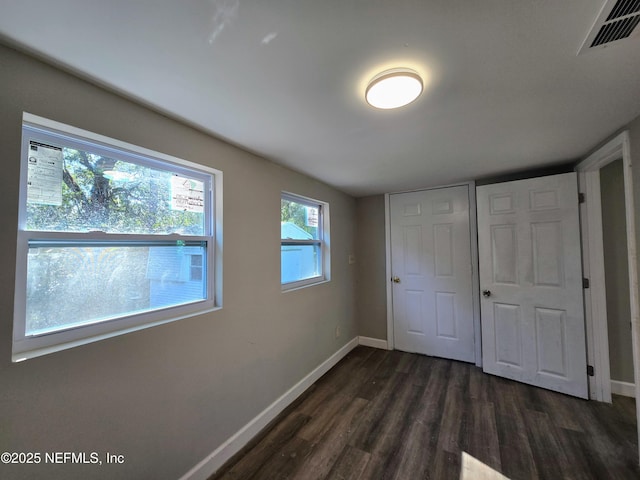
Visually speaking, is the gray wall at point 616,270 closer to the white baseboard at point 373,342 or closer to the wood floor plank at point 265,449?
the white baseboard at point 373,342

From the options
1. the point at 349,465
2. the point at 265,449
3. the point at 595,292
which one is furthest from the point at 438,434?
the point at 595,292

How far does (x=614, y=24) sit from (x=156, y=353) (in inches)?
94.6

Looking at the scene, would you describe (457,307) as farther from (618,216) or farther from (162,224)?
(162,224)

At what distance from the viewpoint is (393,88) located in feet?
3.82

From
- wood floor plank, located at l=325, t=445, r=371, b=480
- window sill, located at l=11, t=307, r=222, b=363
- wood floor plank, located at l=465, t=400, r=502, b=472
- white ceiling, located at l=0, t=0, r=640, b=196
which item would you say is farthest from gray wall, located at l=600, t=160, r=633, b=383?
window sill, located at l=11, t=307, r=222, b=363

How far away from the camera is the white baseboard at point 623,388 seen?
223cm

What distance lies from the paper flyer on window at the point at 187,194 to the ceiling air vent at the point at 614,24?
203cm

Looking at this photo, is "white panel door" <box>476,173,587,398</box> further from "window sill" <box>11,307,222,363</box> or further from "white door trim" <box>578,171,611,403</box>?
"window sill" <box>11,307,222,363</box>

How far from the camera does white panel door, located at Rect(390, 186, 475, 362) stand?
3061mm

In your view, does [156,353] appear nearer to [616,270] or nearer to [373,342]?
[373,342]

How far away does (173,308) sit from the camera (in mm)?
1514

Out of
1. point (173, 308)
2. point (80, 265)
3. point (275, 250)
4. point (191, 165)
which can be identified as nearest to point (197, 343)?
point (173, 308)

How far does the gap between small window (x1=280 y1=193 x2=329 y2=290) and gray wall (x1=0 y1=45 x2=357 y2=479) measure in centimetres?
16

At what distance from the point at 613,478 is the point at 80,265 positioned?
319 cm
